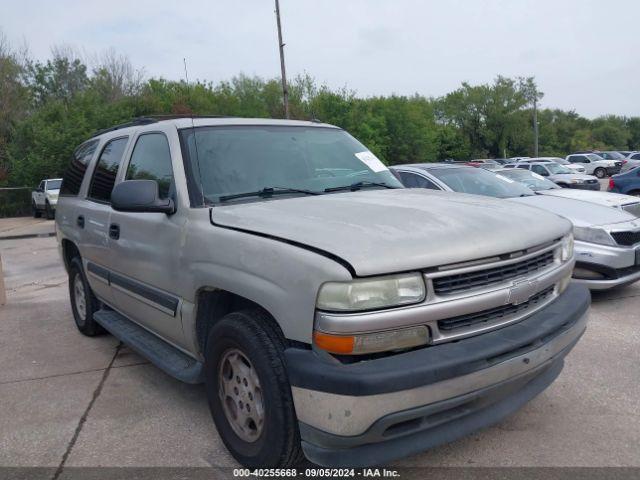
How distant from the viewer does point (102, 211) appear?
4348mm

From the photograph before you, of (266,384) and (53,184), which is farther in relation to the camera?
(53,184)

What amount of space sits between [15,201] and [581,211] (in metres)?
27.6

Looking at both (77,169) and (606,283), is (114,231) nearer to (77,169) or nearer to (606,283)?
(77,169)

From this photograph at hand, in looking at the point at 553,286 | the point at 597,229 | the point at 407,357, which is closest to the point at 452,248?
the point at 407,357

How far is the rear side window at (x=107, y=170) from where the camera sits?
4355mm

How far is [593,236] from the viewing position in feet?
18.6

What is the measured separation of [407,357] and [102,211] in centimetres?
301

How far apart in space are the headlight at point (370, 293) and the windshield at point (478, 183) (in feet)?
15.6

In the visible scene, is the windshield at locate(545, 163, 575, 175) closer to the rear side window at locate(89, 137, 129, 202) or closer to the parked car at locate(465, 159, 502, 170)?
the parked car at locate(465, 159, 502, 170)

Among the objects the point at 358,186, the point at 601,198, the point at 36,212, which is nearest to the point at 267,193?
the point at 358,186

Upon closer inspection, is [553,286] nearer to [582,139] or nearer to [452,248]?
[452,248]

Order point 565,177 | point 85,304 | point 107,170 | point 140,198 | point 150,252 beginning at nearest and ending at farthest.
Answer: point 140,198, point 150,252, point 107,170, point 85,304, point 565,177

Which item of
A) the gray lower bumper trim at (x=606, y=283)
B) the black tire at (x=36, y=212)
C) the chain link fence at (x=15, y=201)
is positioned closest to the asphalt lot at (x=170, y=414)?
the gray lower bumper trim at (x=606, y=283)

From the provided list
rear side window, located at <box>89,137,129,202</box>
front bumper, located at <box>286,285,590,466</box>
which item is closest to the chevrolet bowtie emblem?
front bumper, located at <box>286,285,590,466</box>
